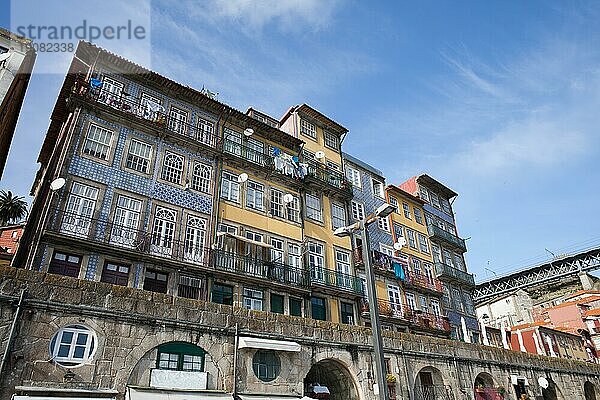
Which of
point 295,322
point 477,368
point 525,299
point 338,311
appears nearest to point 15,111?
point 295,322

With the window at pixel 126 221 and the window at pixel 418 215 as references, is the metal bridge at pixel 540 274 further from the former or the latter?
the window at pixel 126 221

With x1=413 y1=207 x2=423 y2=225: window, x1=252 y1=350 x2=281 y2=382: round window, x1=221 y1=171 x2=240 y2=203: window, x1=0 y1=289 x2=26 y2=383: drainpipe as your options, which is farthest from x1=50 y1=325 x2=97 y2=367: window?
x1=413 y1=207 x2=423 y2=225: window

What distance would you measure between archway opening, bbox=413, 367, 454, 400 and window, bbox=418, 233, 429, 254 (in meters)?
15.2

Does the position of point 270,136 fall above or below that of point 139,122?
above

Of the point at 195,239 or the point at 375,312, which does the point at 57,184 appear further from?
the point at 375,312

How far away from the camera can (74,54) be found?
19.8 meters

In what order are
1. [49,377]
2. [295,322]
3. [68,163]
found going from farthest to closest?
[68,163]
[295,322]
[49,377]

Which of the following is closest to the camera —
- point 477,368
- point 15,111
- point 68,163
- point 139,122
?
point 68,163

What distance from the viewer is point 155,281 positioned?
1741 cm

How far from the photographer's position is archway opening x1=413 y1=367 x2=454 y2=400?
18.6 m

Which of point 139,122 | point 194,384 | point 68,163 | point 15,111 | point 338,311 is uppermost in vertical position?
point 15,111

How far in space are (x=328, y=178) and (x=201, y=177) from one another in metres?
9.51

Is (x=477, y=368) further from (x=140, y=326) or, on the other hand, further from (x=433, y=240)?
(x=140, y=326)

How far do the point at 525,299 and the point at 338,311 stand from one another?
34.3m
